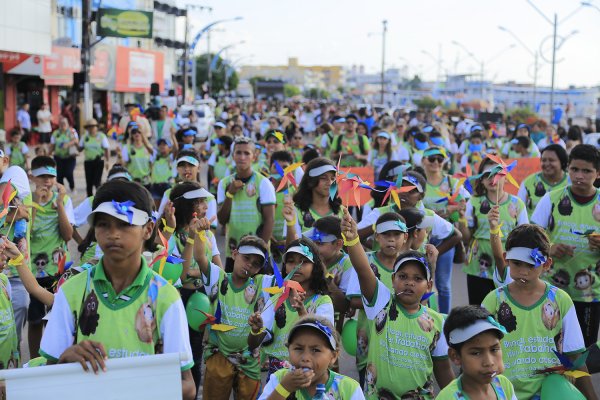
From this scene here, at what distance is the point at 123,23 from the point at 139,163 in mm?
18297

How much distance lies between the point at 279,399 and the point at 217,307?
6.52 feet

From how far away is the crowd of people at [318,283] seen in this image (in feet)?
11.0

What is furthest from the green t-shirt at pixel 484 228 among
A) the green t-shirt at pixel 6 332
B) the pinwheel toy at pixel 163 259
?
the green t-shirt at pixel 6 332

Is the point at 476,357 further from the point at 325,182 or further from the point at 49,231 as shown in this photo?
the point at 49,231

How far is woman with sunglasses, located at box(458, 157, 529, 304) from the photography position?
24.3 feet

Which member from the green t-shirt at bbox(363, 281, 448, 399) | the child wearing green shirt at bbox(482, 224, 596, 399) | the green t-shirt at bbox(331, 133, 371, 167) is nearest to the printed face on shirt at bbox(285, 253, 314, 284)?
the green t-shirt at bbox(363, 281, 448, 399)

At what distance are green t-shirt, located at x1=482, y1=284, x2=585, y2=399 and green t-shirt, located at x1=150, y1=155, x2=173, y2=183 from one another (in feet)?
27.6

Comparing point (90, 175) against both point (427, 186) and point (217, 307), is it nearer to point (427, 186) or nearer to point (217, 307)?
point (427, 186)

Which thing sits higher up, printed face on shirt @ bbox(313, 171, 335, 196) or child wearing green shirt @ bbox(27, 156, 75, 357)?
printed face on shirt @ bbox(313, 171, 335, 196)

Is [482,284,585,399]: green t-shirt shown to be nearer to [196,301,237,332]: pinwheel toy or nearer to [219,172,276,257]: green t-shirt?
[196,301,237,332]: pinwheel toy

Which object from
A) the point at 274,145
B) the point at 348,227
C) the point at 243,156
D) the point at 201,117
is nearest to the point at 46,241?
the point at 243,156

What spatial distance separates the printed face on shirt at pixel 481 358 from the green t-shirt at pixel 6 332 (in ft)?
8.63

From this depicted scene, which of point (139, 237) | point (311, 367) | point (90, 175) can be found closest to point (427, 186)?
point (311, 367)

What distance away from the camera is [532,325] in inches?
191
